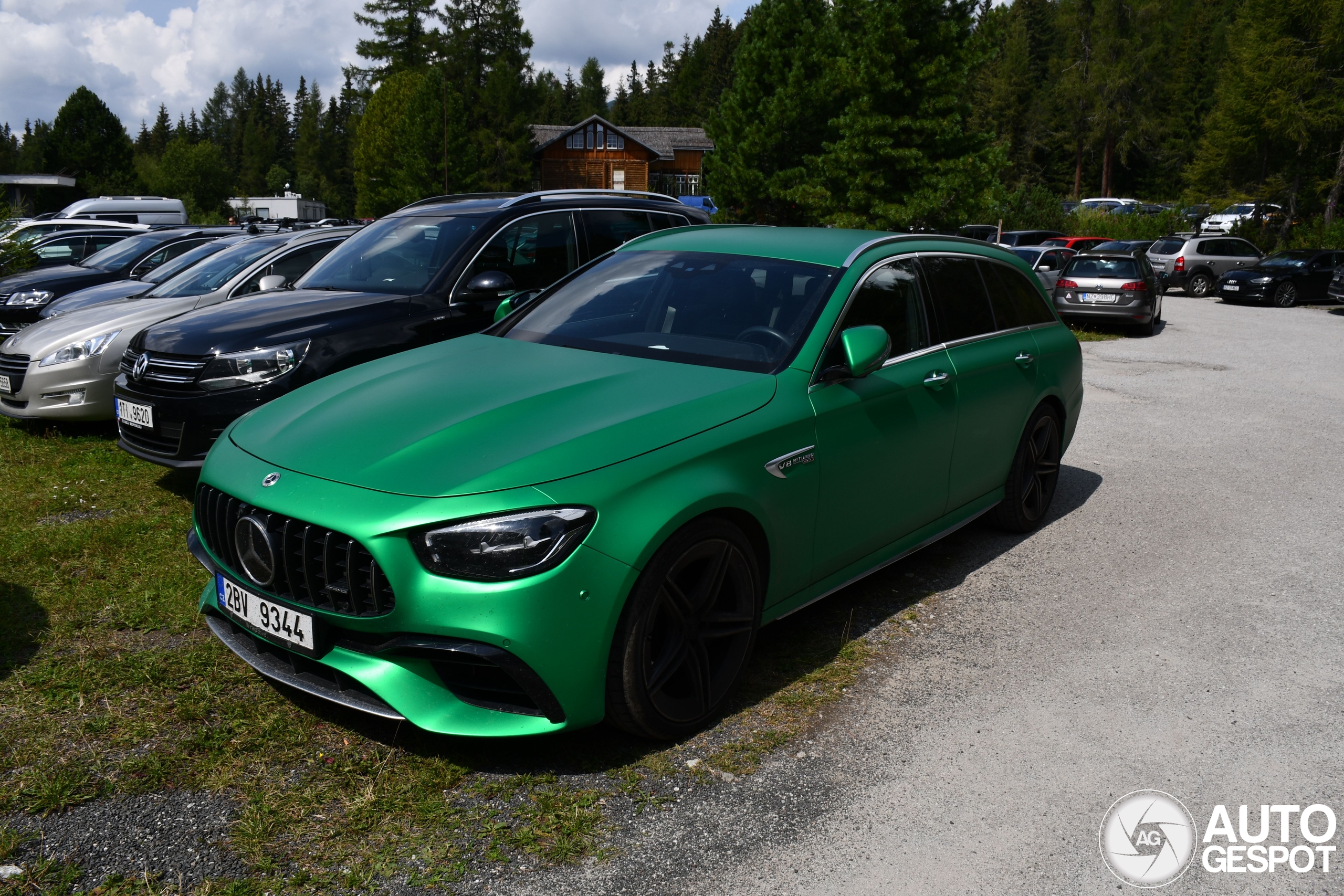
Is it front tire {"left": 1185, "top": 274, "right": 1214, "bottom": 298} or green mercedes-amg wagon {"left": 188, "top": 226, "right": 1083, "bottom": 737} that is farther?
front tire {"left": 1185, "top": 274, "right": 1214, "bottom": 298}

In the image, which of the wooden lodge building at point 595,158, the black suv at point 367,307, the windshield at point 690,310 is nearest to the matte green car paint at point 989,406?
the windshield at point 690,310

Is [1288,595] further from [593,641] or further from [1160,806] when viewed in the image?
[593,641]

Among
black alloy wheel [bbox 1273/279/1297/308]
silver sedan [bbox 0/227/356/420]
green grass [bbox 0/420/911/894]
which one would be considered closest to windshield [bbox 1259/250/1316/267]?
black alloy wheel [bbox 1273/279/1297/308]

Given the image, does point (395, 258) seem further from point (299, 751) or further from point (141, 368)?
point (299, 751)

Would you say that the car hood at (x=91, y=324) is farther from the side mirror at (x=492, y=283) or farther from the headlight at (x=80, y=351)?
the side mirror at (x=492, y=283)

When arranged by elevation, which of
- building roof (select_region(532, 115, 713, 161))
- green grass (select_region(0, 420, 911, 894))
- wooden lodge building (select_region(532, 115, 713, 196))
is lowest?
green grass (select_region(0, 420, 911, 894))

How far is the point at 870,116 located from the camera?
25031 millimetres

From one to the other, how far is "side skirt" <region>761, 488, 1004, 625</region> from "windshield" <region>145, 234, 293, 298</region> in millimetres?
6806

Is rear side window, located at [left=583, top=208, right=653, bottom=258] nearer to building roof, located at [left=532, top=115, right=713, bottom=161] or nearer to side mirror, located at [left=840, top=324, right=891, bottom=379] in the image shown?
side mirror, located at [left=840, top=324, right=891, bottom=379]

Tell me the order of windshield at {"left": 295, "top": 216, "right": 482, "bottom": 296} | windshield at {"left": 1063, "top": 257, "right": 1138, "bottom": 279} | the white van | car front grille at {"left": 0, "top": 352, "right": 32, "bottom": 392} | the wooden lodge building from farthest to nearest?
the wooden lodge building, the white van, windshield at {"left": 1063, "top": 257, "right": 1138, "bottom": 279}, car front grille at {"left": 0, "top": 352, "right": 32, "bottom": 392}, windshield at {"left": 295, "top": 216, "right": 482, "bottom": 296}

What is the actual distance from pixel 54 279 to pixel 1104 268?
16179 mm

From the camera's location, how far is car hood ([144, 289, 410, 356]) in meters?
5.73

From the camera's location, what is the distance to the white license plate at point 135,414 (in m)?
5.73

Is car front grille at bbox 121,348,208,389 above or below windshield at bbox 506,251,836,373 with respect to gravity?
below
